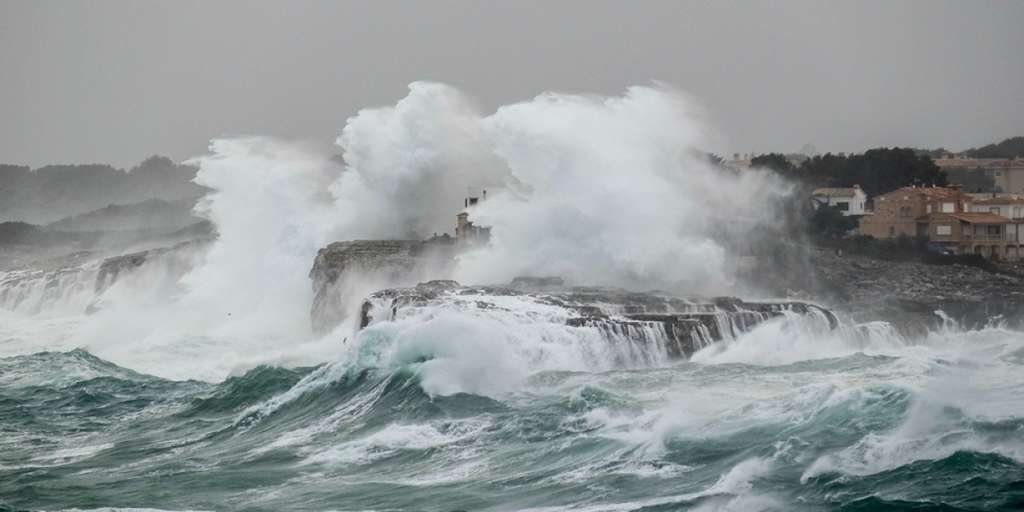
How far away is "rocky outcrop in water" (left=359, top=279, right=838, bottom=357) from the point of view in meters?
27.2

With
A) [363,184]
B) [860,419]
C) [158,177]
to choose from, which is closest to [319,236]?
[363,184]

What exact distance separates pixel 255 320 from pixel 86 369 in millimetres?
8251

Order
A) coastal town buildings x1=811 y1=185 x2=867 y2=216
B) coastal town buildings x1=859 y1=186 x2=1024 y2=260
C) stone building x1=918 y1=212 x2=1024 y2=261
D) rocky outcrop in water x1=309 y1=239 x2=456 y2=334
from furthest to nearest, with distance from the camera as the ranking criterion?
coastal town buildings x1=811 y1=185 x2=867 y2=216 → coastal town buildings x1=859 y1=186 x2=1024 y2=260 → stone building x1=918 y1=212 x2=1024 y2=261 → rocky outcrop in water x1=309 y1=239 x2=456 y2=334

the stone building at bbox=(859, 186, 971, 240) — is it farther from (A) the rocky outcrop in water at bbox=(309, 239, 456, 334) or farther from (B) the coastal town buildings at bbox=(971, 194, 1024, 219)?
(A) the rocky outcrop in water at bbox=(309, 239, 456, 334)

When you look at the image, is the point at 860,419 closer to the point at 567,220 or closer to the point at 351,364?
the point at 351,364

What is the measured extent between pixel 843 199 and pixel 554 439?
3342 cm

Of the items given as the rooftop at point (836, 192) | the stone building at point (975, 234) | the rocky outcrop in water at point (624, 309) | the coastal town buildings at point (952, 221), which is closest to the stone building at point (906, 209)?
the coastal town buildings at point (952, 221)

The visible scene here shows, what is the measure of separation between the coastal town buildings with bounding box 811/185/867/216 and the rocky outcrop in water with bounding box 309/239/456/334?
56.1 ft

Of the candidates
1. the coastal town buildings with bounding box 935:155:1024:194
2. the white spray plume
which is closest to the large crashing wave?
the white spray plume

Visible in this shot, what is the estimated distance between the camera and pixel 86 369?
31562mm

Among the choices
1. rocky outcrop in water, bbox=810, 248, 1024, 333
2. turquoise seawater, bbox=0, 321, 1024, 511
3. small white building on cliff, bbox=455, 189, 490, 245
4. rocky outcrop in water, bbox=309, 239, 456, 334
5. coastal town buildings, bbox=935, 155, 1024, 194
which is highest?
coastal town buildings, bbox=935, 155, 1024, 194

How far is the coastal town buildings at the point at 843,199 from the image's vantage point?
50312 millimetres

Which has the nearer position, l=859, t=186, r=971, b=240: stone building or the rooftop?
l=859, t=186, r=971, b=240: stone building

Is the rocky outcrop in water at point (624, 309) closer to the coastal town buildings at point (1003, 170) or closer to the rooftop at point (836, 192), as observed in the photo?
the rooftop at point (836, 192)
